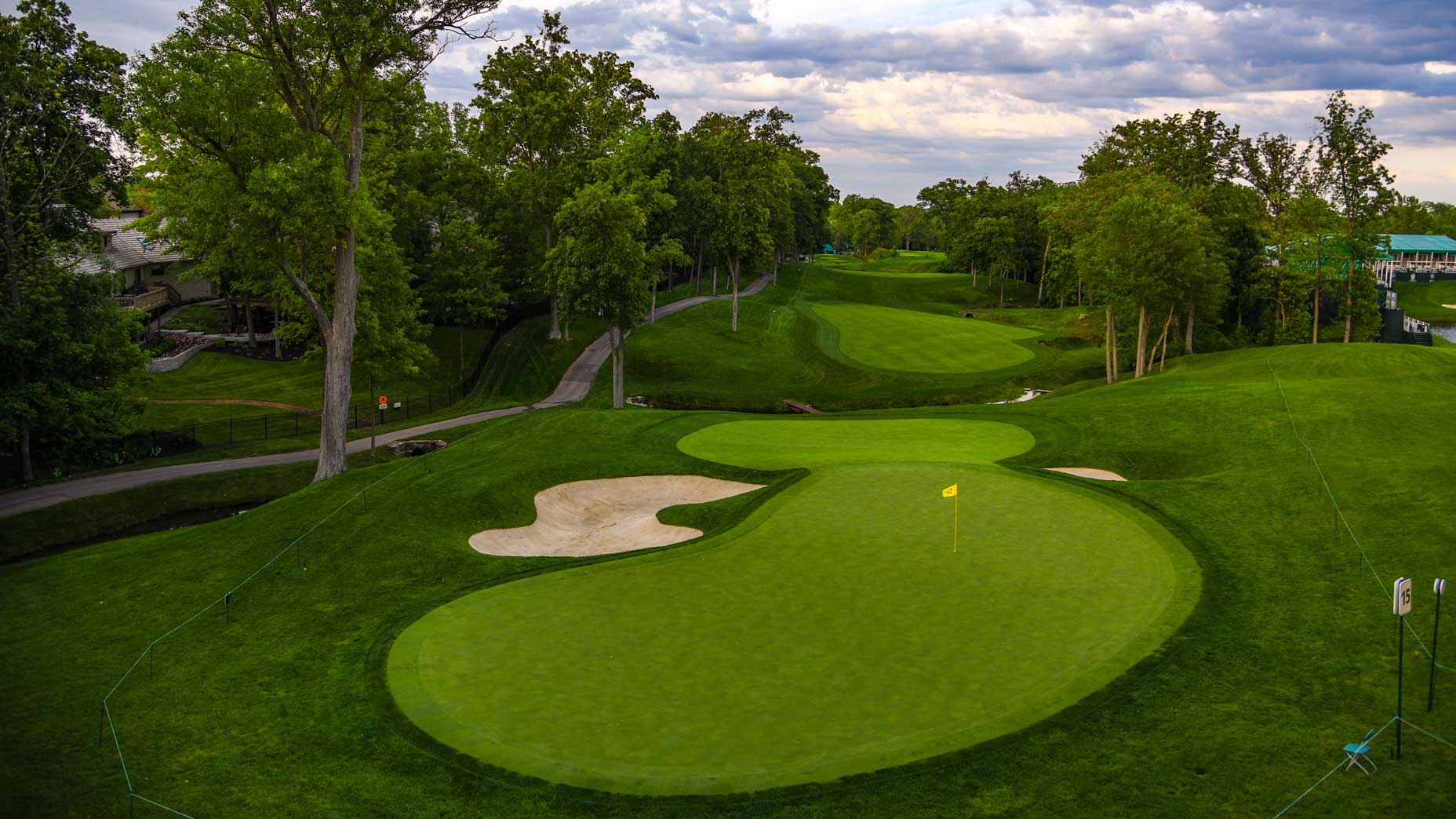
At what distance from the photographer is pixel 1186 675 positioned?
16.3m

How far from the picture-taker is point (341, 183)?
111 ft

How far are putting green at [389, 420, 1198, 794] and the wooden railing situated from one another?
61.3m

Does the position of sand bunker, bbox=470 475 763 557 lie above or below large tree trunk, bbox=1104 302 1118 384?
below

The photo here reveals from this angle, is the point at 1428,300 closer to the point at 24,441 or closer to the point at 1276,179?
the point at 1276,179

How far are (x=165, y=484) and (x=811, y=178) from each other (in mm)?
109557

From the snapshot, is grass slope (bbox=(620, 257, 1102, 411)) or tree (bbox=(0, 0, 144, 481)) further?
grass slope (bbox=(620, 257, 1102, 411))

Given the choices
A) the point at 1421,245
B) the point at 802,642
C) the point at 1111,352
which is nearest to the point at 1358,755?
the point at 802,642

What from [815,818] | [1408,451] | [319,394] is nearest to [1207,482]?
[1408,451]

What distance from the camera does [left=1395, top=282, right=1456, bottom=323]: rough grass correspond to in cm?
11092

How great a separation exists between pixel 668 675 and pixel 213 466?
1313 inches

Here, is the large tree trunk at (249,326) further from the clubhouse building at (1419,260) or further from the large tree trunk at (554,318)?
the clubhouse building at (1419,260)

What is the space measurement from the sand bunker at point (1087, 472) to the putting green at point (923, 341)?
1384 inches

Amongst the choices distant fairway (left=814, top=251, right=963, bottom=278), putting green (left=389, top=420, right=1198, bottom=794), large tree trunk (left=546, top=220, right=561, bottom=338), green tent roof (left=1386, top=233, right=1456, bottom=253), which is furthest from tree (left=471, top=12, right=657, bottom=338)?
green tent roof (left=1386, top=233, right=1456, bottom=253)

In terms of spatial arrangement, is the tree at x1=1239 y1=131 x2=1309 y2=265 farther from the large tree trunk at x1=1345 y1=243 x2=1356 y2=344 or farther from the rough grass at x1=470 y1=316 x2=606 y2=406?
the rough grass at x1=470 y1=316 x2=606 y2=406
